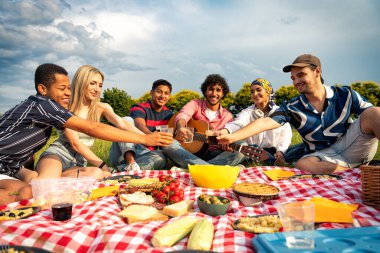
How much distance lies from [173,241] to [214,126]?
3768 mm

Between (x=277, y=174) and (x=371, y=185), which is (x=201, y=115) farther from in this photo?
(x=371, y=185)

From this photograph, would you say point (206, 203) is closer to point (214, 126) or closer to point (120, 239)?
point (120, 239)

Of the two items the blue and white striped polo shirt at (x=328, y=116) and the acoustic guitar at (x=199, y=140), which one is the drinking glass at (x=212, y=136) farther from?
the blue and white striped polo shirt at (x=328, y=116)

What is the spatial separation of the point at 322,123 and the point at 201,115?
211cm

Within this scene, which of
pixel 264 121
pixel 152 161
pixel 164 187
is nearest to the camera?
pixel 164 187

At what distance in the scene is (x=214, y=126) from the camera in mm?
5590

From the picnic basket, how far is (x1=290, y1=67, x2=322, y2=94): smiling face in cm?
201

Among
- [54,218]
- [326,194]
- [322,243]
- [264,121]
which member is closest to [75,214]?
[54,218]

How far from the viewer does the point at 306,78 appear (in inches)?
174

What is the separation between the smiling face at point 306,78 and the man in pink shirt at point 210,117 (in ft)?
4.81

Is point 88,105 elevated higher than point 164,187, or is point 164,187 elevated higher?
point 88,105

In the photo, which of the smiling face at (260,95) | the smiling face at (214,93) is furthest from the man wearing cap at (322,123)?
the smiling face at (214,93)

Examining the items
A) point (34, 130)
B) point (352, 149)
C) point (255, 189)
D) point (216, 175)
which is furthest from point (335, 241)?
point (34, 130)

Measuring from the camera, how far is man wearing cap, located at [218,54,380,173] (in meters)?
4.28
